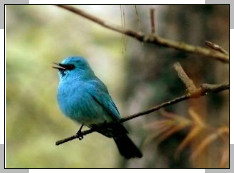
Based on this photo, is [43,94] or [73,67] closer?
[73,67]

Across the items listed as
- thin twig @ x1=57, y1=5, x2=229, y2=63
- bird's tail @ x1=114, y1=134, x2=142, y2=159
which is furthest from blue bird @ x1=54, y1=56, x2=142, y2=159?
thin twig @ x1=57, y1=5, x2=229, y2=63

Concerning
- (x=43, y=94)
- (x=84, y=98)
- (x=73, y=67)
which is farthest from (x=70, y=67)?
(x=43, y=94)

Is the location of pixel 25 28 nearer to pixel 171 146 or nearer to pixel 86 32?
pixel 86 32

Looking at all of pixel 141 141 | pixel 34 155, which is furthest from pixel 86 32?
pixel 141 141

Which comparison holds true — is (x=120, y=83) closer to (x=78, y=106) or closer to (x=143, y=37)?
(x=78, y=106)

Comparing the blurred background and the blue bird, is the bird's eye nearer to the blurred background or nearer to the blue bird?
the blue bird

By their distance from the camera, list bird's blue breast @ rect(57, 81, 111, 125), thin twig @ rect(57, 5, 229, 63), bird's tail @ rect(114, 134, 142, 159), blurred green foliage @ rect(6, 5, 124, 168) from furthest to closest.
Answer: blurred green foliage @ rect(6, 5, 124, 168)
bird's tail @ rect(114, 134, 142, 159)
bird's blue breast @ rect(57, 81, 111, 125)
thin twig @ rect(57, 5, 229, 63)
